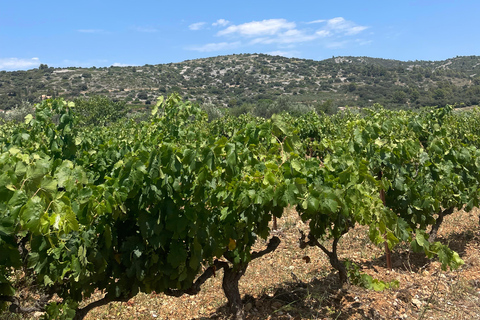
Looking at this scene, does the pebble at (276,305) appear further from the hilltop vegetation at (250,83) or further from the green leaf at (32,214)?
the hilltop vegetation at (250,83)

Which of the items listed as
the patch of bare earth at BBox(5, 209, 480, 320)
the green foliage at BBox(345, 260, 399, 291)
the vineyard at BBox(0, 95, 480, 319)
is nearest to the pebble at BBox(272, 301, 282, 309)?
the patch of bare earth at BBox(5, 209, 480, 320)

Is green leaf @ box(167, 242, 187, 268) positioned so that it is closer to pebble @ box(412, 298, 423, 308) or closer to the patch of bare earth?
the patch of bare earth

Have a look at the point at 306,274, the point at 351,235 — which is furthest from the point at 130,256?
the point at 351,235

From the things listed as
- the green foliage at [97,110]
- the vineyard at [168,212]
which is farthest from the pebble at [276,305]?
the green foliage at [97,110]

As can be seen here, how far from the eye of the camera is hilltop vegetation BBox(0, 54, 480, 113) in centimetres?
5016

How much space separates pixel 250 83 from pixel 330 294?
6582 cm

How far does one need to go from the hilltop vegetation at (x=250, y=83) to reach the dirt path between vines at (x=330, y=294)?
41.6 metres

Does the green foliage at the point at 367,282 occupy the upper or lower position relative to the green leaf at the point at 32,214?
lower

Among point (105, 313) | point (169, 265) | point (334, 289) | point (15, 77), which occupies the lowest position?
point (105, 313)

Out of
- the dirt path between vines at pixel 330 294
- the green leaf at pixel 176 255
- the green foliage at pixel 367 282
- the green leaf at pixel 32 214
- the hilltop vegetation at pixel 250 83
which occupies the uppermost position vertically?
the hilltop vegetation at pixel 250 83

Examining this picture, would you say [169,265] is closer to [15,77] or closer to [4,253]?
[4,253]

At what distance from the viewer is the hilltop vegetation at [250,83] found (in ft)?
165

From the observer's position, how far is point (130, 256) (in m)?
2.73

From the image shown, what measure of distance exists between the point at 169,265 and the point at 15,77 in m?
73.7
